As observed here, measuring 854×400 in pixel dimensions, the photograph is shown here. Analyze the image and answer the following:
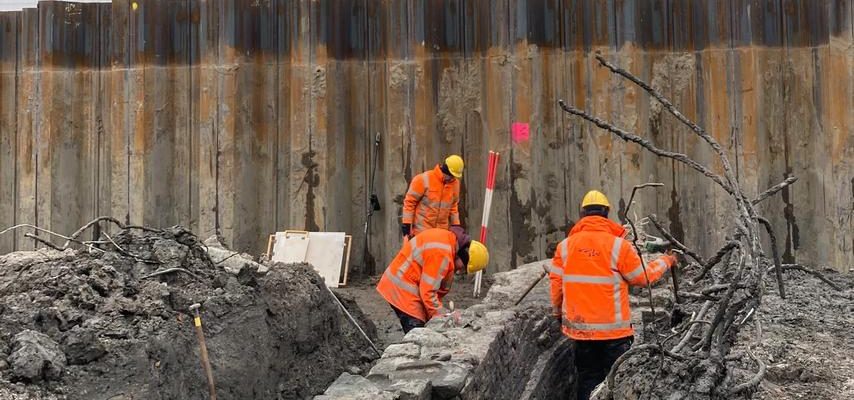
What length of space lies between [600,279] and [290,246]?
14.2ft

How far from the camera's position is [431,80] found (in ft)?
29.7

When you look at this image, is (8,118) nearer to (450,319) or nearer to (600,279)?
(450,319)

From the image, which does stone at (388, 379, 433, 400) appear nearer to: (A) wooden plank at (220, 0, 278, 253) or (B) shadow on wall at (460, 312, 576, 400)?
(B) shadow on wall at (460, 312, 576, 400)

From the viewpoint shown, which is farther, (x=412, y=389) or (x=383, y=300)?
(x=383, y=300)

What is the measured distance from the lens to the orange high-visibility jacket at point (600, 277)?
5434mm

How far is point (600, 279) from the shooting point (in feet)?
17.9

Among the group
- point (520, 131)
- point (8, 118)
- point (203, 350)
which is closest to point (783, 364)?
point (203, 350)

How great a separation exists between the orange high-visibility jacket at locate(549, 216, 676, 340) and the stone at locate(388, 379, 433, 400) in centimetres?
156

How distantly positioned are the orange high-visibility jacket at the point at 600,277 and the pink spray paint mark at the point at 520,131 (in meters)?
3.33

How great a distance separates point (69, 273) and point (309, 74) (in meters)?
4.76

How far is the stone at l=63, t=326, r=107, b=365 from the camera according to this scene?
4105 mm

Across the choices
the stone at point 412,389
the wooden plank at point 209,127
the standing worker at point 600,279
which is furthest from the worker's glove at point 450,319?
the wooden plank at point 209,127

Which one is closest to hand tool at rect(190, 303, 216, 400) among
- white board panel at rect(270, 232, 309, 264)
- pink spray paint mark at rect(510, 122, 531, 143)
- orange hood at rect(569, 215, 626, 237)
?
orange hood at rect(569, 215, 626, 237)

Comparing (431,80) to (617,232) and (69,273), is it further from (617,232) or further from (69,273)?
(69,273)
